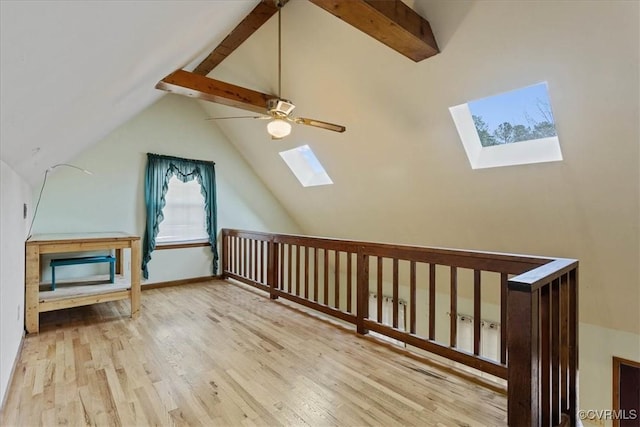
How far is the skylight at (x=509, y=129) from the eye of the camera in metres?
2.78

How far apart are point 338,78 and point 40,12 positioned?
3061 millimetres

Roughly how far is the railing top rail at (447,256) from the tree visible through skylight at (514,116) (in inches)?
55.7

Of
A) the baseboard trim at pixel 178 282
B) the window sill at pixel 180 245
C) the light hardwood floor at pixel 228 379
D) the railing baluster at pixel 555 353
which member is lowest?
the light hardwood floor at pixel 228 379

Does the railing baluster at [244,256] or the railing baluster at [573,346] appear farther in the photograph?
the railing baluster at [244,256]

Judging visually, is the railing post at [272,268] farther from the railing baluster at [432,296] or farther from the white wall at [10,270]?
the white wall at [10,270]

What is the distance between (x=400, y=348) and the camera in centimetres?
263

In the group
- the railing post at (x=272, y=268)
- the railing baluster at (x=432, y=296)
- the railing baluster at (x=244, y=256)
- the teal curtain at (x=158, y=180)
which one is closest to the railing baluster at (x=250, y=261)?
the railing baluster at (x=244, y=256)

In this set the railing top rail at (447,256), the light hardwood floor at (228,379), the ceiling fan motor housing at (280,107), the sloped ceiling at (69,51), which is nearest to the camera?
the sloped ceiling at (69,51)

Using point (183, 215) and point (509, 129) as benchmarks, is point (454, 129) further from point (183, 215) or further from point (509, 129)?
point (183, 215)

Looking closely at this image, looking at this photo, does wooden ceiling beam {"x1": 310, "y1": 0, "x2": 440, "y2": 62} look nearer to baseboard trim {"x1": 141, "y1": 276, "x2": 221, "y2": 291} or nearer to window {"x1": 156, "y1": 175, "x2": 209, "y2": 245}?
window {"x1": 156, "y1": 175, "x2": 209, "y2": 245}

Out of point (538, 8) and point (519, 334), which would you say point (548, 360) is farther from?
point (538, 8)

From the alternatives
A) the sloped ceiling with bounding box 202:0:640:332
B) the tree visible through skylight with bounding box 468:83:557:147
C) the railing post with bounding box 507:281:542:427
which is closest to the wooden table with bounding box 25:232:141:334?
the sloped ceiling with bounding box 202:0:640:332

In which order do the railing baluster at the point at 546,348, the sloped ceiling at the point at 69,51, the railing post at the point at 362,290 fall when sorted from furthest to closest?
the railing post at the point at 362,290, the railing baluster at the point at 546,348, the sloped ceiling at the point at 69,51

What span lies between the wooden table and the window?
151 centimetres
